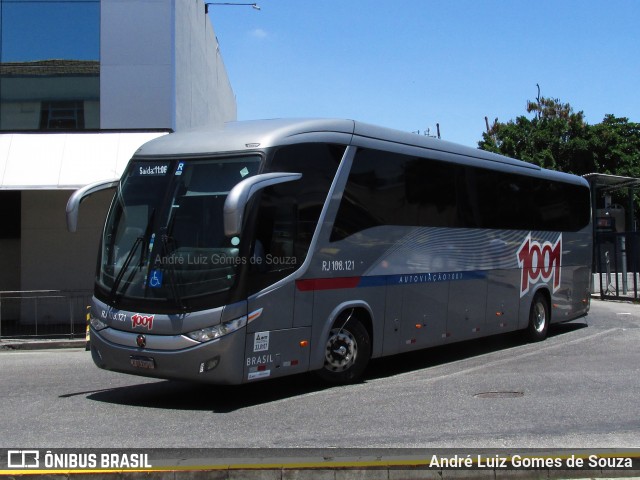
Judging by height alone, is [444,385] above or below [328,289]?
below

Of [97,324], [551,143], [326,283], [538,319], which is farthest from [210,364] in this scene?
[551,143]

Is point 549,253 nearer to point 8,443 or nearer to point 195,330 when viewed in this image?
point 195,330

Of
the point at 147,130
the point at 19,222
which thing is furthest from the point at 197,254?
the point at 19,222

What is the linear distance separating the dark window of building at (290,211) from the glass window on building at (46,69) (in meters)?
11.9

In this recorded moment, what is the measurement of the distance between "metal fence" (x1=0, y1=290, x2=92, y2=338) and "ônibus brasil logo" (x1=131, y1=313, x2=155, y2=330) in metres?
8.91

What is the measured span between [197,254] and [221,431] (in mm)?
2072

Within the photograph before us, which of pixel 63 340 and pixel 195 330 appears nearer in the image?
pixel 195 330

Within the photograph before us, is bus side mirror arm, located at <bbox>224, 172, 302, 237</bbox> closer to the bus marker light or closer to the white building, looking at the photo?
the bus marker light

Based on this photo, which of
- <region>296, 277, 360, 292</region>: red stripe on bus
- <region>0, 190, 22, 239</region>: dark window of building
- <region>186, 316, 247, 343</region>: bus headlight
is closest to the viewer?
<region>186, 316, 247, 343</region>: bus headlight

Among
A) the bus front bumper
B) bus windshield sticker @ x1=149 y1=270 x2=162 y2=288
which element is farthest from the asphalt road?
bus windshield sticker @ x1=149 y1=270 x2=162 y2=288

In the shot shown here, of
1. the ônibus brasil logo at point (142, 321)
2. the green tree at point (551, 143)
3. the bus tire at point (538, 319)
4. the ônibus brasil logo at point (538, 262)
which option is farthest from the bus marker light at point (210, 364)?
the green tree at point (551, 143)

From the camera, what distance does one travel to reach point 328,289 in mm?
10016

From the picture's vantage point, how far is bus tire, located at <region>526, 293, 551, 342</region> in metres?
15.6

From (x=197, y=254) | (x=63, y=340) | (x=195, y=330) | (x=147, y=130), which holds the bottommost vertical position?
(x=63, y=340)
